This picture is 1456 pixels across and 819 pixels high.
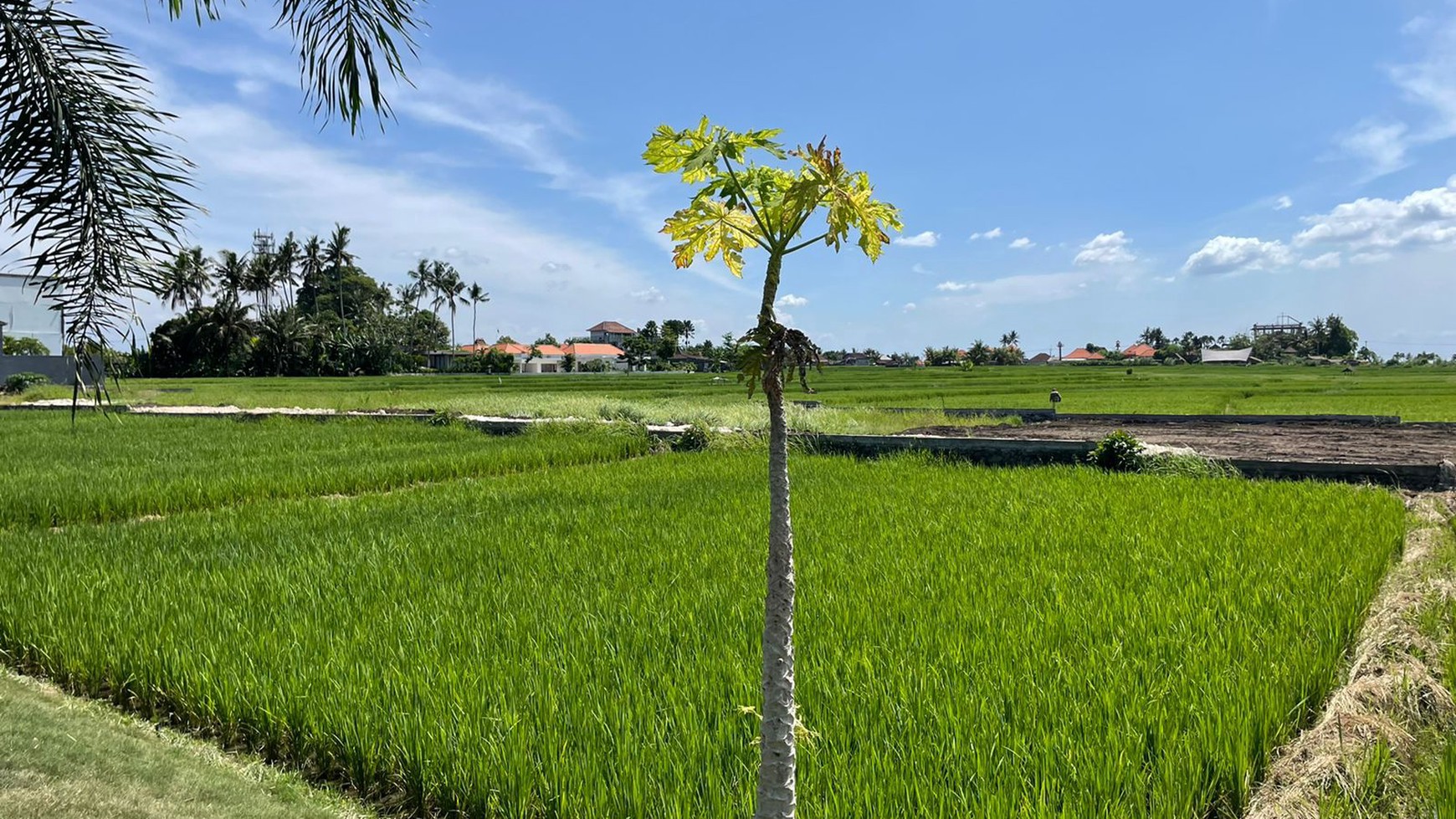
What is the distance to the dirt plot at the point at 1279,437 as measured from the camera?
10.6m

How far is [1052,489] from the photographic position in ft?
27.2

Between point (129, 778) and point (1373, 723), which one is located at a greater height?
point (1373, 723)

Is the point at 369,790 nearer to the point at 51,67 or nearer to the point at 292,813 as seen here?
the point at 292,813

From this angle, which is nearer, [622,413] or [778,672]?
[778,672]

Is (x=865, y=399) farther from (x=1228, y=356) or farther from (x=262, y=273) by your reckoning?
(x=1228, y=356)

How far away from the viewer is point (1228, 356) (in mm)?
94875

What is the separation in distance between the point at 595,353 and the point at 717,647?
319 ft

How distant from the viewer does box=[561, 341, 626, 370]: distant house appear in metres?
90.5

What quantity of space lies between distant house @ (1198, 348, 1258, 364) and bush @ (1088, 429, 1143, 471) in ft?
295

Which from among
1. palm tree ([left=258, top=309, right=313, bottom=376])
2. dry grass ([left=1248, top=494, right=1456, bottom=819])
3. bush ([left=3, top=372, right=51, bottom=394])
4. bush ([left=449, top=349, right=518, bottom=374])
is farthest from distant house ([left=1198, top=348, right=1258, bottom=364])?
bush ([left=3, top=372, right=51, bottom=394])

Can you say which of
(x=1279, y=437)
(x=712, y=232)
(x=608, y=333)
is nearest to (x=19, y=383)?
(x=712, y=232)

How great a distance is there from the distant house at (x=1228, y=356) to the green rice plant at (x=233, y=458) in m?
92.6

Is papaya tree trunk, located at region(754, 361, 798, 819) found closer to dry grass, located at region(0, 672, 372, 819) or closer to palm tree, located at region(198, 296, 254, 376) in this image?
dry grass, located at region(0, 672, 372, 819)

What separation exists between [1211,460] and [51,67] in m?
10.9
